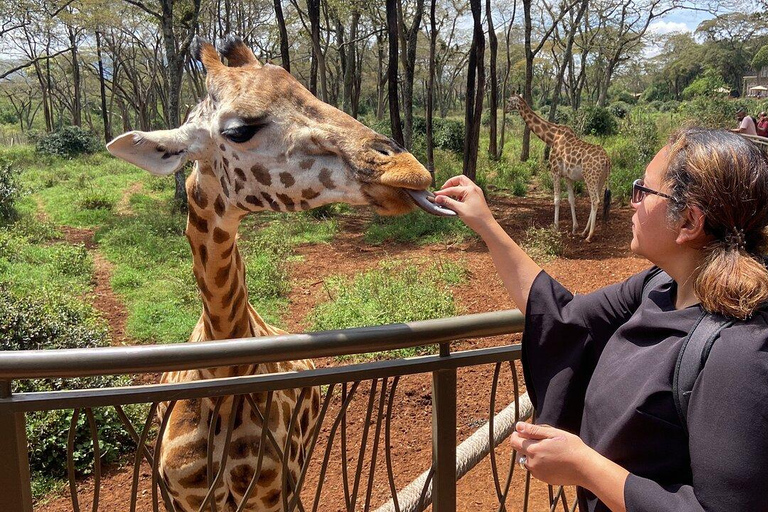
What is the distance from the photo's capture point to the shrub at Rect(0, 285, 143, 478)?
4.12m

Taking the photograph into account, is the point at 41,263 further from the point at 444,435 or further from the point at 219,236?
the point at 444,435

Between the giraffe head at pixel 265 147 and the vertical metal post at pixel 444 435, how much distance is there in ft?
2.11

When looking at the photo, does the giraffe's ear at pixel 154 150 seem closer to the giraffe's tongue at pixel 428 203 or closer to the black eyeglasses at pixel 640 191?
the giraffe's tongue at pixel 428 203

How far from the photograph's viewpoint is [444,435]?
68.1 inches

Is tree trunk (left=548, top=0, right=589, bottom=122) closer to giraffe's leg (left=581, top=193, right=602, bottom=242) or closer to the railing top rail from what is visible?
giraffe's leg (left=581, top=193, right=602, bottom=242)

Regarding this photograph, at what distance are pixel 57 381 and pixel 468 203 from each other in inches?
147

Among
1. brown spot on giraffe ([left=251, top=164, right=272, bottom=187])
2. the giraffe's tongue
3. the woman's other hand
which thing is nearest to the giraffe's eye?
brown spot on giraffe ([left=251, top=164, right=272, bottom=187])

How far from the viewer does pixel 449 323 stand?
1.58 metres

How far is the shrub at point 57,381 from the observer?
4.12 m

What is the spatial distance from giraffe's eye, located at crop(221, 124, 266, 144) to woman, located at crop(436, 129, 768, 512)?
126 centimetres

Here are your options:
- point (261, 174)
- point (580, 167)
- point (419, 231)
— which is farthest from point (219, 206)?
point (580, 167)

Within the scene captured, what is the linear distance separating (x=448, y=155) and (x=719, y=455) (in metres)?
17.9

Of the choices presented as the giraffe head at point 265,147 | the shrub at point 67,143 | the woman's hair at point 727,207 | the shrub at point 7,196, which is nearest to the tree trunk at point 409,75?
the shrub at point 7,196

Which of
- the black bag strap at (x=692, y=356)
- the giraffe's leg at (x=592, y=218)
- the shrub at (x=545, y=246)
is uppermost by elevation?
the black bag strap at (x=692, y=356)
